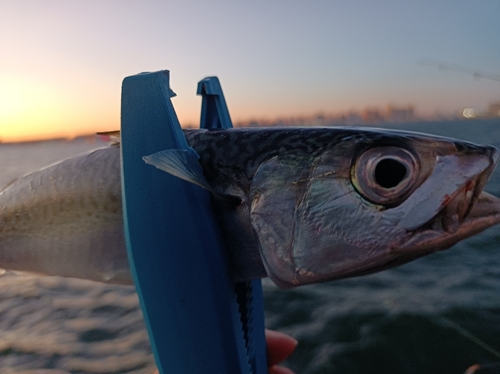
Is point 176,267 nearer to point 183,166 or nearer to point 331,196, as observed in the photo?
point 183,166

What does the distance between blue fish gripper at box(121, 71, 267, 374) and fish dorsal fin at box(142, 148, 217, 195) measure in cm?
6

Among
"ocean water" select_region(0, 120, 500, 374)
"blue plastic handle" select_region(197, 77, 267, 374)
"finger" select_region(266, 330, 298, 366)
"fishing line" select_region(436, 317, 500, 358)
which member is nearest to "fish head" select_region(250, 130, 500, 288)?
"blue plastic handle" select_region(197, 77, 267, 374)

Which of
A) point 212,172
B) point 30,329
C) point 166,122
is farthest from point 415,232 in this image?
point 30,329

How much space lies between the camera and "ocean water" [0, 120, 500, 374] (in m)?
3.28

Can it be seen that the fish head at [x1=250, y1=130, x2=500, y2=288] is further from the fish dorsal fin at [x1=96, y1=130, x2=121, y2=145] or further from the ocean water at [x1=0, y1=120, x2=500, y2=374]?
the ocean water at [x1=0, y1=120, x2=500, y2=374]

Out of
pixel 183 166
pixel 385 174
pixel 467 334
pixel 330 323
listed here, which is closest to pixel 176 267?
pixel 183 166

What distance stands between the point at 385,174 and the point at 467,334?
128 inches

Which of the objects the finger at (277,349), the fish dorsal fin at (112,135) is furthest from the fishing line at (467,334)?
the fish dorsal fin at (112,135)

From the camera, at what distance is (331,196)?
1148 mm

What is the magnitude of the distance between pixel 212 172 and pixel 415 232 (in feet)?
2.30

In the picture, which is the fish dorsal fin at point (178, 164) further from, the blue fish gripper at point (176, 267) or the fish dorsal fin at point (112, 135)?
the fish dorsal fin at point (112, 135)

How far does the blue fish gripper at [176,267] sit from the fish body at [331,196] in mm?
96

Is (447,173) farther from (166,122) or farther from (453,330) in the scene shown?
(453,330)

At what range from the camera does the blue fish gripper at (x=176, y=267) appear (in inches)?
48.4
